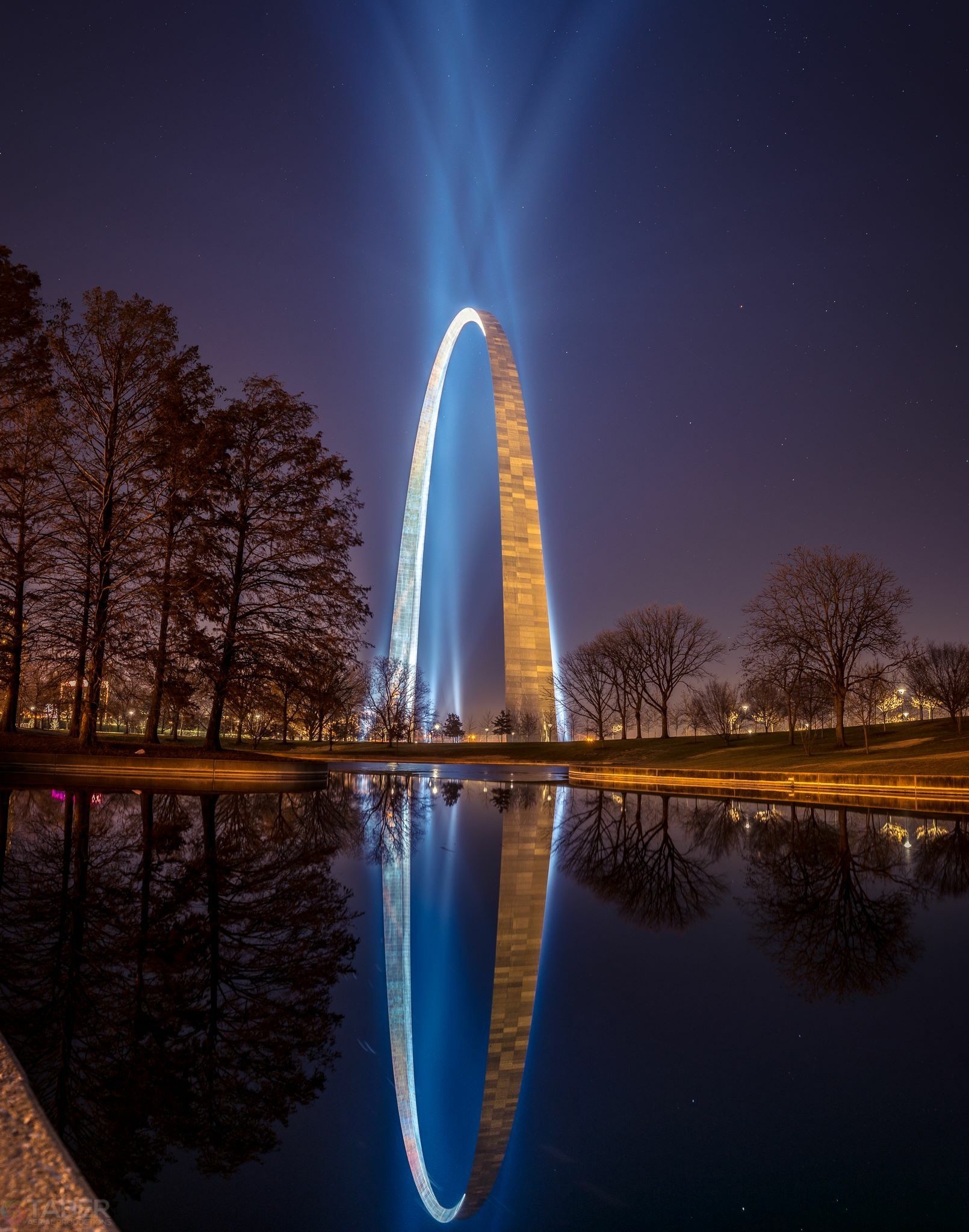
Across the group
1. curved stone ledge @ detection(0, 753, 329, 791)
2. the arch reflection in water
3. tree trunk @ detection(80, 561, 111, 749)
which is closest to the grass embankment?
curved stone ledge @ detection(0, 753, 329, 791)

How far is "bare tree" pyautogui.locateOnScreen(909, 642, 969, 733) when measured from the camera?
46.8 metres

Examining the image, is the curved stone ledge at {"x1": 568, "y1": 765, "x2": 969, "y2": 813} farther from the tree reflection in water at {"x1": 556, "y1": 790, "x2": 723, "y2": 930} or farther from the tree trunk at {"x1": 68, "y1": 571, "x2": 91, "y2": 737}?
the tree trunk at {"x1": 68, "y1": 571, "x2": 91, "y2": 737}

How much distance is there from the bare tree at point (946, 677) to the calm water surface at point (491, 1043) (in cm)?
3855

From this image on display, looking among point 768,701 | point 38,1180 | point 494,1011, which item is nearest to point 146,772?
point 494,1011

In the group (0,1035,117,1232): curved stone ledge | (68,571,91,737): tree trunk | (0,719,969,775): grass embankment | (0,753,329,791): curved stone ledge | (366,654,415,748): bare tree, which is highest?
(366,654,415,748): bare tree

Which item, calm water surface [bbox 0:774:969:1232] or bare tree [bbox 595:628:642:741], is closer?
calm water surface [bbox 0:774:969:1232]

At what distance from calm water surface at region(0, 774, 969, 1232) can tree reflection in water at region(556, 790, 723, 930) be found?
7 cm

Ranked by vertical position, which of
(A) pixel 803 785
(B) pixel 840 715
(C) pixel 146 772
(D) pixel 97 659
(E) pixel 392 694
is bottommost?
(A) pixel 803 785

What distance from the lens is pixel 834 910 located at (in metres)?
6.45

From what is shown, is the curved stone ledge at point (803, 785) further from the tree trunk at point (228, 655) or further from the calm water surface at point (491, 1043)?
the tree trunk at point (228, 655)

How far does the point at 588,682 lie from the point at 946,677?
3202cm

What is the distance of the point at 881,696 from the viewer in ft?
143

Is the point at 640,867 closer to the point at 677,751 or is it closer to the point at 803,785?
the point at 803,785

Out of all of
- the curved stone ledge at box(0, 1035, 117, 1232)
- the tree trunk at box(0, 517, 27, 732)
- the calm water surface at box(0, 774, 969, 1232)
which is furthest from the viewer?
the tree trunk at box(0, 517, 27, 732)
